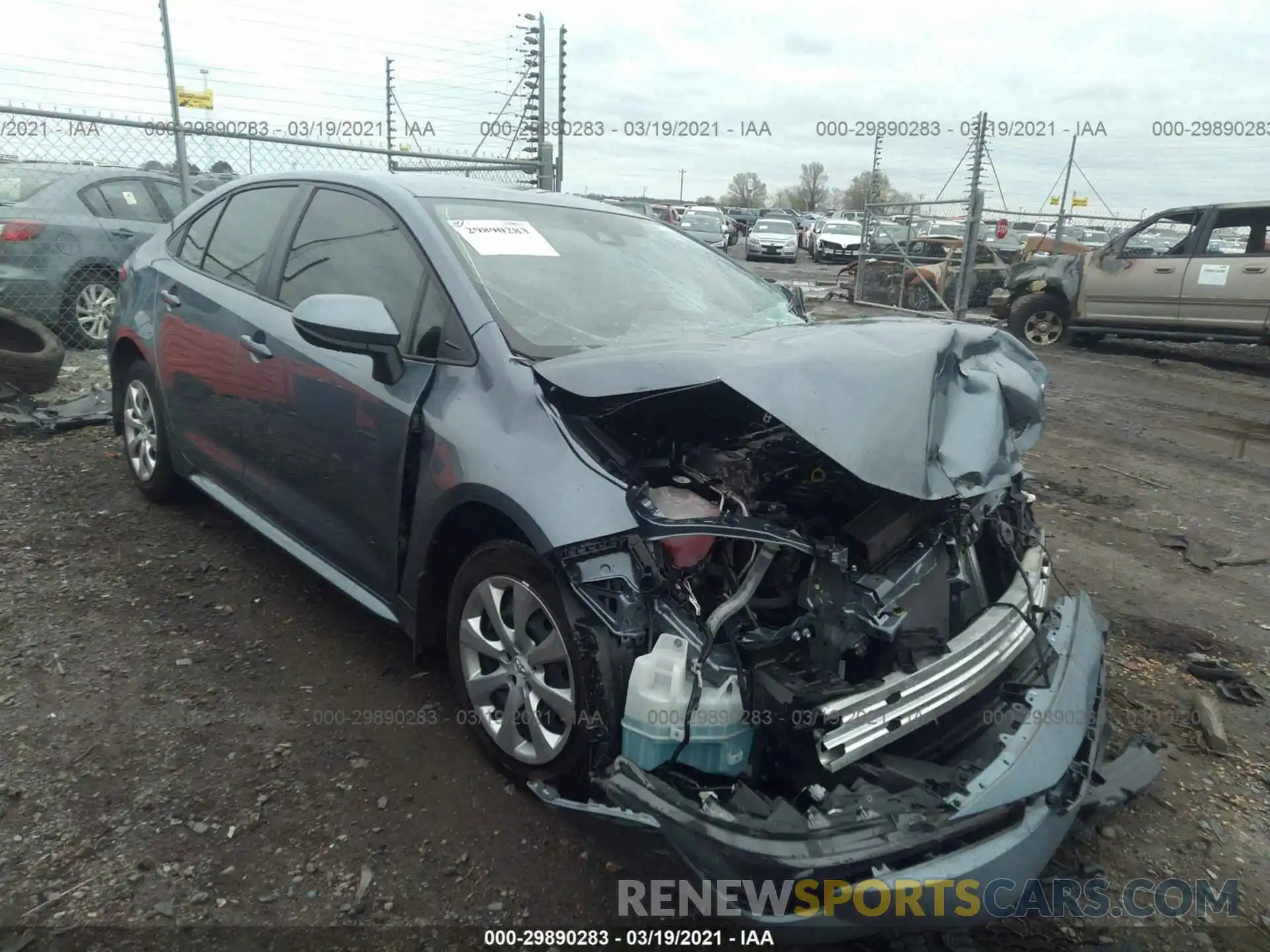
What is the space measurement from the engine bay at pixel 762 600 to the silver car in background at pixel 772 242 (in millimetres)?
25615

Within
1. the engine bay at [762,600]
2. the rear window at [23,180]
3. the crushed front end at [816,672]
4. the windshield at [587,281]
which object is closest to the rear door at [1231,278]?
the windshield at [587,281]

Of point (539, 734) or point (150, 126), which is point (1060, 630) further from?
point (150, 126)

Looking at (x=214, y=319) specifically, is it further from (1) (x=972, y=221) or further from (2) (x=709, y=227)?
(2) (x=709, y=227)

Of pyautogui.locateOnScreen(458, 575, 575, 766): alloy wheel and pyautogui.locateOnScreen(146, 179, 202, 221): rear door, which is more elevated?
pyautogui.locateOnScreen(146, 179, 202, 221): rear door

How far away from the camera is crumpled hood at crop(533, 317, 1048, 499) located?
212 cm

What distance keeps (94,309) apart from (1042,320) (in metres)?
11.2

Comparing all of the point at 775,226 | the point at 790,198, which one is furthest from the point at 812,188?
the point at 775,226

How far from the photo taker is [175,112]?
22.4 feet

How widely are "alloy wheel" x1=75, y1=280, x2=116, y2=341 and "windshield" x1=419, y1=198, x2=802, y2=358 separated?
615 centimetres

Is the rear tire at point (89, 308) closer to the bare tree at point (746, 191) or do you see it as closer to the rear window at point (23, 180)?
the rear window at point (23, 180)

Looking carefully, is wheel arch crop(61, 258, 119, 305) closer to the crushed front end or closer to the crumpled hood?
the crumpled hood

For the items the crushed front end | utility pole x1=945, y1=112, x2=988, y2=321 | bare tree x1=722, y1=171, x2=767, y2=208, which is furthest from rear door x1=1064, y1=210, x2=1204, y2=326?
bare tree x1=722, y1=171, x2=767, y2=208

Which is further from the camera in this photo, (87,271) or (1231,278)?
(1231,278)

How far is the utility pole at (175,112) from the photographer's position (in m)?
6.54
